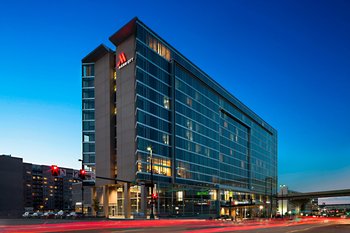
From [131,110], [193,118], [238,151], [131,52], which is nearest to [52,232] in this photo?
[131,110]

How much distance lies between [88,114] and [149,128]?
2319 centimetres

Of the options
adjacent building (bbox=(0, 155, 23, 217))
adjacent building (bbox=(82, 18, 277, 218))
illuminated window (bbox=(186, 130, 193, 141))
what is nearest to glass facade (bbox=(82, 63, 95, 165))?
adjacent building (bbox=(82, 18, 277, 218))

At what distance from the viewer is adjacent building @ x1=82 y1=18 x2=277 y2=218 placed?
76375 millimetres

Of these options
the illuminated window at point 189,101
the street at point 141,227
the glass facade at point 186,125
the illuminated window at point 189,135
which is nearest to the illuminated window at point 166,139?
the glass facade at point 186,125

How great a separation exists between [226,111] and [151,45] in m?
46.6

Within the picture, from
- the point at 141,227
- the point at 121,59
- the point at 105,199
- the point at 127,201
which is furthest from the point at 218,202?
the point at 141,227

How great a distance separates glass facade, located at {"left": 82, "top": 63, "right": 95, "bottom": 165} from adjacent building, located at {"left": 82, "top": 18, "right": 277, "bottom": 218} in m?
0.24

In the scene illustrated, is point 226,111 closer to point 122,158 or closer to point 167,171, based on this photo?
point 167,171

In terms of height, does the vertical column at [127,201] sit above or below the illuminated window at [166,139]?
below

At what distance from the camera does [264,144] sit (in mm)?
161750

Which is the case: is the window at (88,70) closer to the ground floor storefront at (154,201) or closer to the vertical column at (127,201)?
the ground floor storefront at (154,201)

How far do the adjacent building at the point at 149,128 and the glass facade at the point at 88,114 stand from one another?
24cm

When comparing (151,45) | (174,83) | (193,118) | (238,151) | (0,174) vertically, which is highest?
(151,45)

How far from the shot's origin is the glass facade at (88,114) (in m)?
91.6
